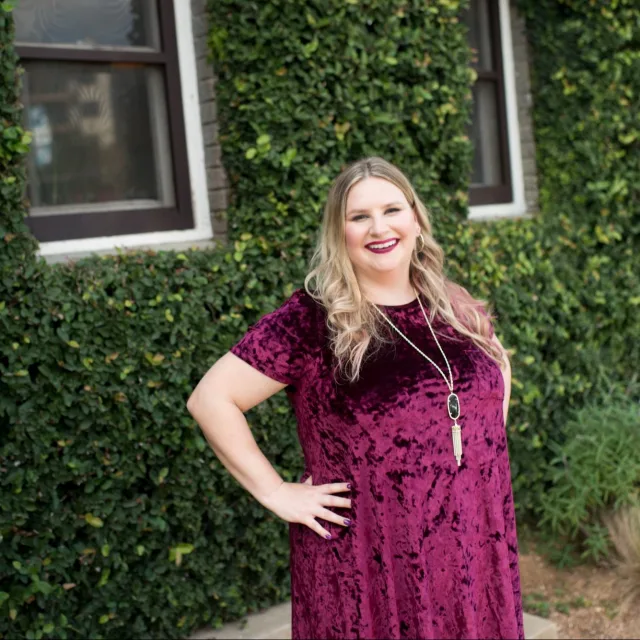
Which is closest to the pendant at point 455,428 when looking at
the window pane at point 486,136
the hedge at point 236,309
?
the hedge at point 236,309

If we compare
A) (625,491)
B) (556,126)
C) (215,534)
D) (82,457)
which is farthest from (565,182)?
(82,457)

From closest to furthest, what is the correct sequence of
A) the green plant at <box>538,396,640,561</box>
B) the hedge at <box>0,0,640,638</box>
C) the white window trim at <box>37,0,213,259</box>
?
the hedge at <box>0,0,640,638</box> < the white window trim at <box>37,0,213,259</box> < the green plant at <box>538,396,640,561</box>

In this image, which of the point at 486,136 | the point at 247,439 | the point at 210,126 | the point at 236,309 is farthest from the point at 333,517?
the point at 486,136

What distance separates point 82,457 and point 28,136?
1.30m

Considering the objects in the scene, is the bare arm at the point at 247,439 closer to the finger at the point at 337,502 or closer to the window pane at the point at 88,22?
the finger at the point at 337,502

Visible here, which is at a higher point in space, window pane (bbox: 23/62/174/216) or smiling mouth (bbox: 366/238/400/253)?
window pane (bbox: 23/62/174/216)

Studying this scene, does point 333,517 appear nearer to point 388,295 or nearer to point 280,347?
point 280,347

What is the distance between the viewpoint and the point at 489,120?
580 cm

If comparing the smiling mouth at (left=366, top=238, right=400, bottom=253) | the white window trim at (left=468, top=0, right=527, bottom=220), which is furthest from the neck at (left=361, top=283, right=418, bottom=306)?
the white window trim at (left=468, top=0, right=527, bottom=220)

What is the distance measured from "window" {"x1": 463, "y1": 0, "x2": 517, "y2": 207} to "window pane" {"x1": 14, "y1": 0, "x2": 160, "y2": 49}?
101 inches

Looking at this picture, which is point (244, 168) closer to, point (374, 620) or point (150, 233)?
point (150, 233)

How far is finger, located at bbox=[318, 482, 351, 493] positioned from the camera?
222 centimetres

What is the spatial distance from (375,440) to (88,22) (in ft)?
8.86

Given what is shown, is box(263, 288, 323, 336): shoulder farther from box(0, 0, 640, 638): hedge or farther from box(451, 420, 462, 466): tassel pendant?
box(0, 0, 640, 638): hedge
